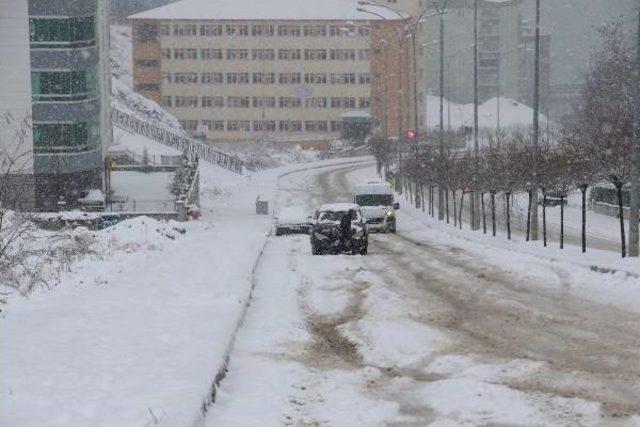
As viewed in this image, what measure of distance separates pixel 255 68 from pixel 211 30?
650cm

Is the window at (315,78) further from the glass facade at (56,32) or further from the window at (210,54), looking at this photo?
the glass facade at (56,32)

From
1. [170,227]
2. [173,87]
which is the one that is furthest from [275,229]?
[173,87]

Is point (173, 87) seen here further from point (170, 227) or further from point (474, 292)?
point (474, 292)

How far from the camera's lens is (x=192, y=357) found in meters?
13.0

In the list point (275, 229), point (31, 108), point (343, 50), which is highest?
point (343, 50)

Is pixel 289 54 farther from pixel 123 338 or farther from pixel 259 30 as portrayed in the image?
pixel 123 338

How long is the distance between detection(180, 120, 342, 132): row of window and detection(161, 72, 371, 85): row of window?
4.44 m

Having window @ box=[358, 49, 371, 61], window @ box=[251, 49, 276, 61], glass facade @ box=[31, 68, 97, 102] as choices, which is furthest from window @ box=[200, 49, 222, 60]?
glass facade @ box=[31, 68, 97, 102]

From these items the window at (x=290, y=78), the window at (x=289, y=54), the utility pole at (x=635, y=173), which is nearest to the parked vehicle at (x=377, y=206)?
Result: the utility pole at (x=635, y=173)

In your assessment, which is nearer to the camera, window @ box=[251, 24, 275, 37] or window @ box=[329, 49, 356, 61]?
A: window @ box=[251, 24, 275, 37]

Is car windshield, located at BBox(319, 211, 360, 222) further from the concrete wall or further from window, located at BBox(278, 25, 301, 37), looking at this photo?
window, located at BBox(278, 25, 301, 37)

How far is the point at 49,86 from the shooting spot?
54.8m

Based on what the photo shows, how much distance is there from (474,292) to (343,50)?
10134cm

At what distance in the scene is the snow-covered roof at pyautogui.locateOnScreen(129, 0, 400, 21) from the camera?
388 feet
